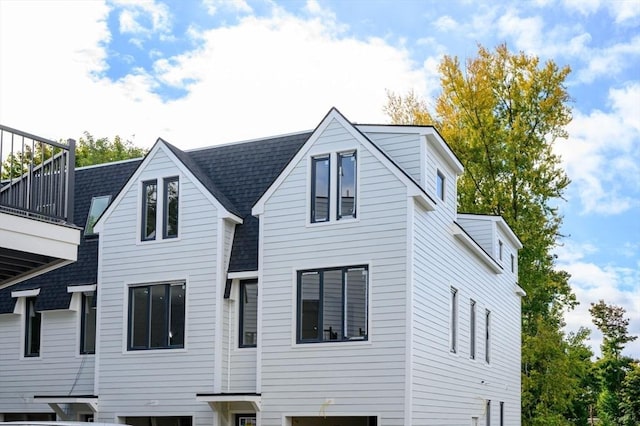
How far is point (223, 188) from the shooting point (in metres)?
24.8

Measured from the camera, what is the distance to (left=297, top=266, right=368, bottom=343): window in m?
20.7

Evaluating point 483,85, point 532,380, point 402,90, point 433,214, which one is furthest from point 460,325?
point 402,90

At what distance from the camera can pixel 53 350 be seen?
26.0 meters

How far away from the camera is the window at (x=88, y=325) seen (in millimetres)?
25391

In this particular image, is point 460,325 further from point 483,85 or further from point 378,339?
point 483,85

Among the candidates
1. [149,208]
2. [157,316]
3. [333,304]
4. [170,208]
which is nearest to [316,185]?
[333,304]

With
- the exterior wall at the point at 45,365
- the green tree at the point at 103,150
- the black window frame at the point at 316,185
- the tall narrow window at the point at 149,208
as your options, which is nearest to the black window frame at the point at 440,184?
the black window frame at the point at 316,185

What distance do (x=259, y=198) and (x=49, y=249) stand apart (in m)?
10.2

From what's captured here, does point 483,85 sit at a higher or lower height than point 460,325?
higher

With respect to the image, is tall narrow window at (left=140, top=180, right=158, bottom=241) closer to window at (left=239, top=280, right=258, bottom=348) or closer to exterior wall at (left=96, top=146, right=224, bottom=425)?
exterior wall at (left=96, top=146, right=224, bottom=425)

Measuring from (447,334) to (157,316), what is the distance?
740 centimetres

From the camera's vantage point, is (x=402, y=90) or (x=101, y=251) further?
(x=402, y=90)

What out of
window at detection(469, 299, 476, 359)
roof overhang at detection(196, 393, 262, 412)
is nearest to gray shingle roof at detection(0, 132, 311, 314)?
roof overhang at detection(196, 393, 262, 412)

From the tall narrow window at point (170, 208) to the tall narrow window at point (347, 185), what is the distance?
4.87 m
